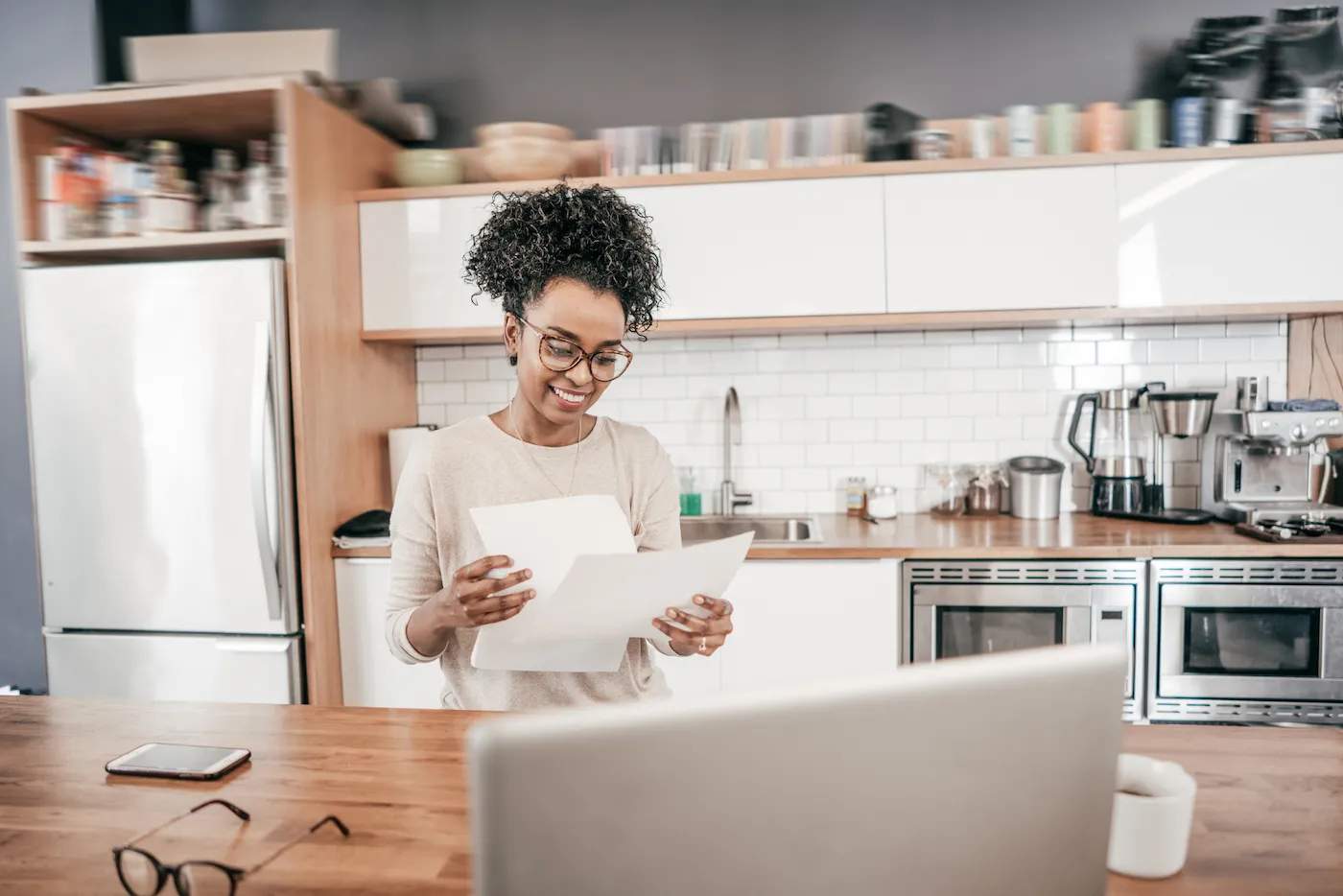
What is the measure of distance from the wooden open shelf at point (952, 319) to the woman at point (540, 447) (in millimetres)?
1264

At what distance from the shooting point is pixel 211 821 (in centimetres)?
96

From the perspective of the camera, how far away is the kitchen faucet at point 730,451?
3096 mm

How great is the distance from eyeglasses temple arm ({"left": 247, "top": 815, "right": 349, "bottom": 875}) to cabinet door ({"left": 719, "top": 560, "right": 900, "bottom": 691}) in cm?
164

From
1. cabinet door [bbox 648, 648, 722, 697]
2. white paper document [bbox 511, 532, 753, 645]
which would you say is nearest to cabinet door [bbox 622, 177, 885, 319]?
cabinet door [bbox 648, 648, 722, 697]

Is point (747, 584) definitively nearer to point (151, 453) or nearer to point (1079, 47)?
point (151, 453)

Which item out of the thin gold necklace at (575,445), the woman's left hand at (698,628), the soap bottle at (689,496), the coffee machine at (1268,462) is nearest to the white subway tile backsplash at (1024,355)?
the coffee machine at (1268,462)

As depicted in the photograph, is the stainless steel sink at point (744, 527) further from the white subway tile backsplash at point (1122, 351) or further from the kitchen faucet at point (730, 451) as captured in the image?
the white subway tile backsplash at point (1122, 351)

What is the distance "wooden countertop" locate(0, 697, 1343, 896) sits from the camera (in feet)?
2.74

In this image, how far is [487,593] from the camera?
121 cm

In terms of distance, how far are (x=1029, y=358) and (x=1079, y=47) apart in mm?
1106

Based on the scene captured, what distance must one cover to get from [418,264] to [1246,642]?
2791 mm

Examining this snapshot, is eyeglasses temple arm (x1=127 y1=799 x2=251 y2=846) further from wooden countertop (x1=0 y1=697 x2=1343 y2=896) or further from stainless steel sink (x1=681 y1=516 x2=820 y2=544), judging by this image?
stainless steel sink (x1=681 y1=516 x2=820 y2=544)

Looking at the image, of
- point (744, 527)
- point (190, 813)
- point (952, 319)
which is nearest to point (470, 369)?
point (744, 527)

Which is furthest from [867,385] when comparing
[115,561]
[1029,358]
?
[115,561]
